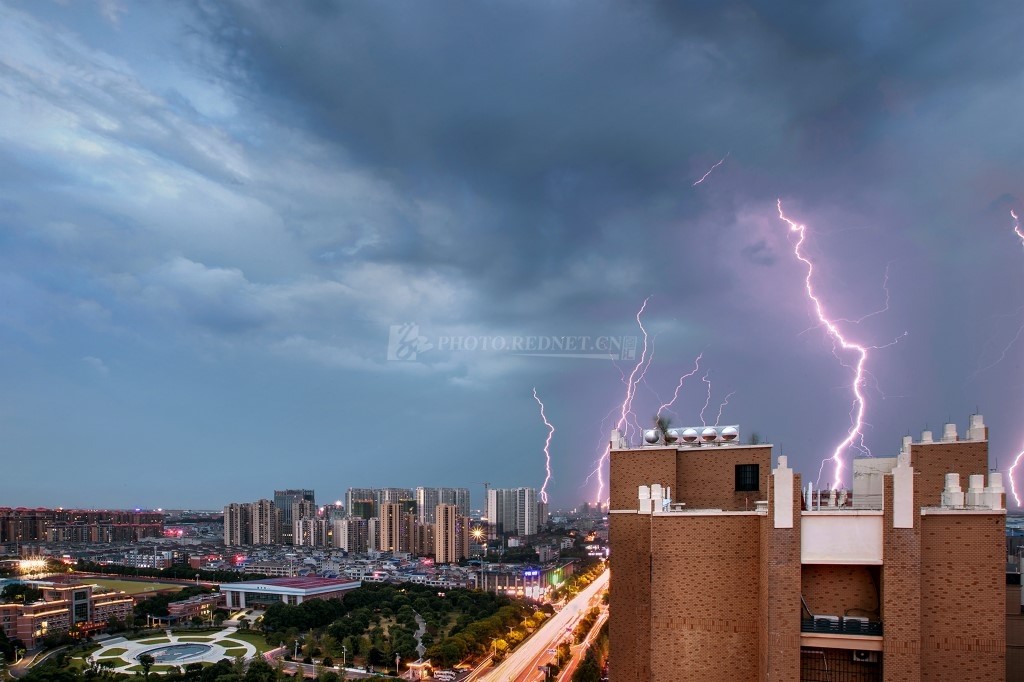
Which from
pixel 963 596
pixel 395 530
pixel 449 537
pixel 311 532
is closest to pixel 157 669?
pixel 963 596

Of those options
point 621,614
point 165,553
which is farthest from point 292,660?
point 165,553

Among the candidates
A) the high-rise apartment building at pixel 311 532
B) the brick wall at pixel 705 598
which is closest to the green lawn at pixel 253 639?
the brick wall at pixel 705 598

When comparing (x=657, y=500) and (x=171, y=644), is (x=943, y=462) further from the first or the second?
(x=171, y=644)

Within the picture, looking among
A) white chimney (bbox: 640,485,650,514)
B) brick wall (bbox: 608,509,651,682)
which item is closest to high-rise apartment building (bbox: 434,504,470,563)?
brick wall (bbox: 608,509,651,682)

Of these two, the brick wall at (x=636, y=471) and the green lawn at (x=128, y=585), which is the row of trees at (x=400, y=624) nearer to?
the green lawn at (x=128, y=585)

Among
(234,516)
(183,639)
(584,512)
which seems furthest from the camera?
(584,512)

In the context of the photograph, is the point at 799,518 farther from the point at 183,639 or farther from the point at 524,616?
the point at 183,639
